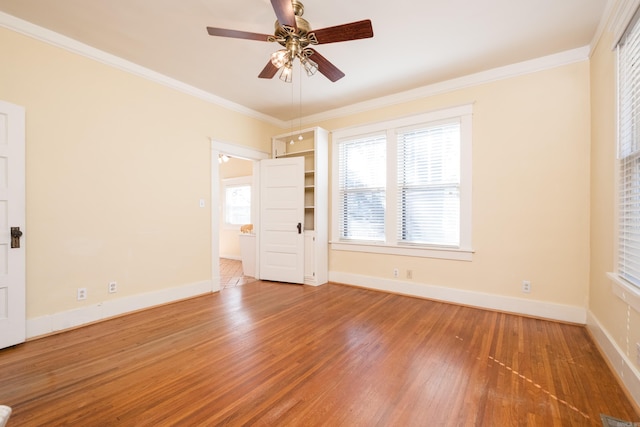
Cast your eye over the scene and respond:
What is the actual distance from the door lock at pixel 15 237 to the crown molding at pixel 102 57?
1835 mm

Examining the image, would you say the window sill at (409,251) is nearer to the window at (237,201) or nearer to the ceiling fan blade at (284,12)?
the ceiling fan blade at (284,12)

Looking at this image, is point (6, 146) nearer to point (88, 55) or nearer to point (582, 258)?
point (88, 55)

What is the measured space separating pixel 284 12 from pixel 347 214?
10.6 feet

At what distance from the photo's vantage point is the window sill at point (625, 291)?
1.76m

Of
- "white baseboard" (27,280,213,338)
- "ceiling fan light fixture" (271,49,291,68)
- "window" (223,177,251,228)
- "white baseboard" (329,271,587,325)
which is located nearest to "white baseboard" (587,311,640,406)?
"white baseboard" (329,271,587,325)

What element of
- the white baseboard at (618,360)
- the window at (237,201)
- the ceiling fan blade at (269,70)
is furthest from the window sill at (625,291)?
the window at (237,201)

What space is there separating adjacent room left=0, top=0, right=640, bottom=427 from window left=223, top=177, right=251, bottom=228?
276 cm

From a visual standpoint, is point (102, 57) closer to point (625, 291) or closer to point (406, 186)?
point (406, 186)

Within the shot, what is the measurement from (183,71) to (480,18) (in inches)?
132

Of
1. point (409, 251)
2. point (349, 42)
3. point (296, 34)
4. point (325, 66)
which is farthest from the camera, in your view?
point (409, 251)

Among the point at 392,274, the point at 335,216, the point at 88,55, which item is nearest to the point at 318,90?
the point at 335,216

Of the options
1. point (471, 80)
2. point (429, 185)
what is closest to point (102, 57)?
point (429, 185)

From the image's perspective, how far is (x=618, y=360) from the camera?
2.00m

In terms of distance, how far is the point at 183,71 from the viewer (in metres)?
A: 3.47
